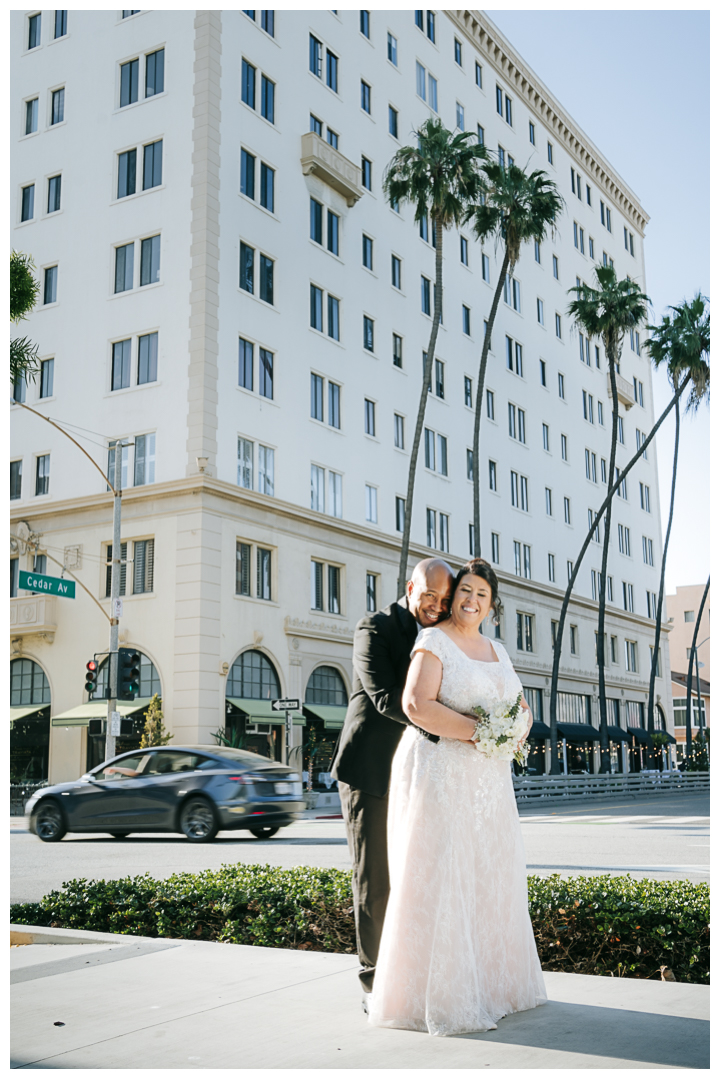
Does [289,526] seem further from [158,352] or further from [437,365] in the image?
[437,365]

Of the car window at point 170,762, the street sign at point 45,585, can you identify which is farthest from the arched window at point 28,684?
the car window at point 170,762

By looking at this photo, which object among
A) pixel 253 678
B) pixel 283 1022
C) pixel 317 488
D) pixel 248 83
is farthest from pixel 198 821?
pixel 248 83

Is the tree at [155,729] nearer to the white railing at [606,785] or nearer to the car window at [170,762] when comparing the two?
the white railing at [606,785]

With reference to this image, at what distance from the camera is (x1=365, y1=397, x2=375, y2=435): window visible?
3819cm

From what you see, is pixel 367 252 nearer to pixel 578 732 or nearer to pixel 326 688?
pixel 326 688

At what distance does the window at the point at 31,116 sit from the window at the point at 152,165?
5710 millimetres

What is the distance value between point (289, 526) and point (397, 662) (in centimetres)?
2814

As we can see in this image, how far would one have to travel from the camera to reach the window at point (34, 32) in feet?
122

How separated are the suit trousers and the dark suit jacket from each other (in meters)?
0.10

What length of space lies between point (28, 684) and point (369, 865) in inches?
1175

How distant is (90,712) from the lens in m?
30.1

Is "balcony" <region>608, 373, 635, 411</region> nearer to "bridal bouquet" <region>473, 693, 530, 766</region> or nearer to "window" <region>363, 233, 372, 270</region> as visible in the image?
"window" <region>363, 233, 372, 270</region>

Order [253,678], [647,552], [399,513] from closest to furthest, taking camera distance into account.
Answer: [253,678], [399,513], [647,552]

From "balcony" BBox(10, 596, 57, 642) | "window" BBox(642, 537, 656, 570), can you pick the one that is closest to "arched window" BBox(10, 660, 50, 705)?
"balcony" BBox(10, 596, 57, 642)
